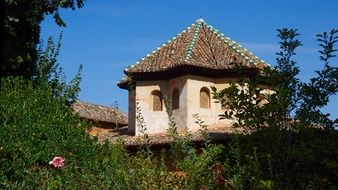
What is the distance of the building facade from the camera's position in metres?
24.0

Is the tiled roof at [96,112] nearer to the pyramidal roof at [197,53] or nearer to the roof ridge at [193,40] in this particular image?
the pyramidal roof at [197,53]

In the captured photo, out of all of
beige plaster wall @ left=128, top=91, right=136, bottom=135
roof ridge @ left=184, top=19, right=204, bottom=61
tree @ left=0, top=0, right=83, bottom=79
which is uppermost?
roof ridge @ left=184, top=19, right=204, bottom=61

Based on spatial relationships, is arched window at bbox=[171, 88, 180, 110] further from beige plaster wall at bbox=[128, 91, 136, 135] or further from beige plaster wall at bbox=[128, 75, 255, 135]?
beige plaster wall at bbox=[128, 91, 136, 135]

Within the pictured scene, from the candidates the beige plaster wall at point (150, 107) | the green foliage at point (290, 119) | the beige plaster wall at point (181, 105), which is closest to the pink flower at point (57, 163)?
the green foliage at point (290, 119)

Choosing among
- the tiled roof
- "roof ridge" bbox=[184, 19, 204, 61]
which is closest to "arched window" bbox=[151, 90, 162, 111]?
"roof ridge" bbox=[184, 19, 204, 61]

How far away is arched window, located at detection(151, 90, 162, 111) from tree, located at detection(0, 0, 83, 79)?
33.4 ft

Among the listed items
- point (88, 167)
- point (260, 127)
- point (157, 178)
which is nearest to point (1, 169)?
point (88, 167)

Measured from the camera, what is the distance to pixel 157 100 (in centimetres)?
2555

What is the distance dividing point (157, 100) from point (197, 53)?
282cm

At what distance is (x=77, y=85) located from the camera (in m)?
14.6

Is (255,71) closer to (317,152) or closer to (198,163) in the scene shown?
(317,152)

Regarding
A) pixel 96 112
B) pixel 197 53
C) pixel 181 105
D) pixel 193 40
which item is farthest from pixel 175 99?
pixel 96 112

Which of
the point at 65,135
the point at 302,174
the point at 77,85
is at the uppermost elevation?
the point at 77,85

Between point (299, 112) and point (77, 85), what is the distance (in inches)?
269
